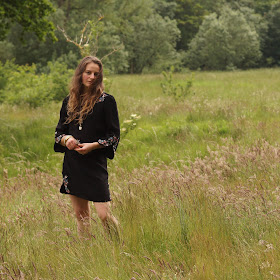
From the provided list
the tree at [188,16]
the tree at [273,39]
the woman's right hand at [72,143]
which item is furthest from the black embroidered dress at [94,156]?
the tree at [188,16]

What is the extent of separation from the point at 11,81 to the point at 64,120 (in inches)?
643

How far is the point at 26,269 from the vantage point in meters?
3.00

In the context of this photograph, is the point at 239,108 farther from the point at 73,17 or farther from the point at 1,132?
the point at 73,17

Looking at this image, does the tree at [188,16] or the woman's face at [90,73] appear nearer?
the woman's face at [90,73]

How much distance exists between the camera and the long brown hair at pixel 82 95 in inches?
138

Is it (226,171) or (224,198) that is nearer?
(224,198)

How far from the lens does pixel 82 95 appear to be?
3.61 m

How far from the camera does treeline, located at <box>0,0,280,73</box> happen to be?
34.4 metres

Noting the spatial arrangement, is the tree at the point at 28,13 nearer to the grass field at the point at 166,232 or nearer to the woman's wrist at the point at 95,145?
the grass field at the point at 166,232

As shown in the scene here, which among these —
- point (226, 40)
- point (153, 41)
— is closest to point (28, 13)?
point (153, 41)

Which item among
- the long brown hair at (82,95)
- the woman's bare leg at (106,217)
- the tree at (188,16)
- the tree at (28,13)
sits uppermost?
the tree at (188,16)

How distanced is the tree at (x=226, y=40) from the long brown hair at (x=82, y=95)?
1851 inches

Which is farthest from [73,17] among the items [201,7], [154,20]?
[201,7]

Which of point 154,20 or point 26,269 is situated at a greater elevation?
point 154,20
